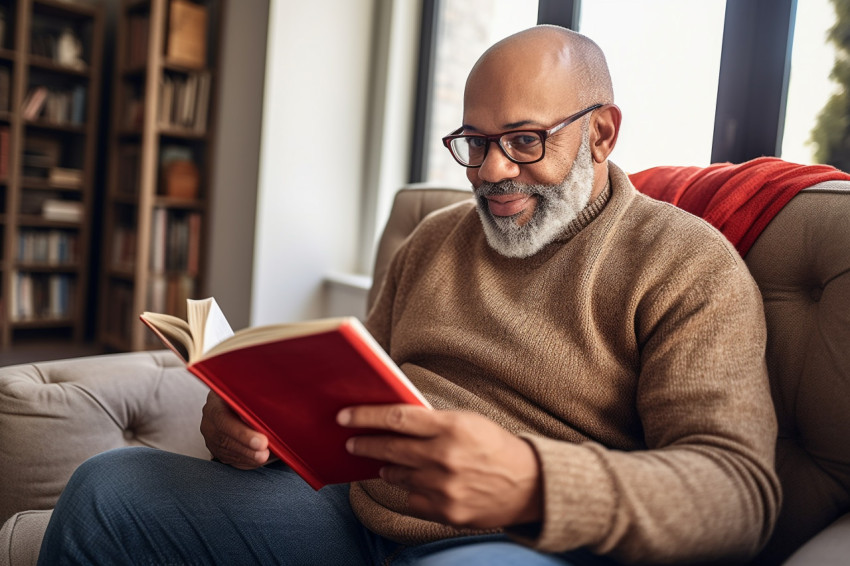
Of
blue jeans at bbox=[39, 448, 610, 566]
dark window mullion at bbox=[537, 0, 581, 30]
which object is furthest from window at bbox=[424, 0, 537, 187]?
blue jeans at bbox=[39, 448, 610, 566]

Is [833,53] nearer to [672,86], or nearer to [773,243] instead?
[672,86]

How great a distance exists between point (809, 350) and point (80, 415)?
3.87ft

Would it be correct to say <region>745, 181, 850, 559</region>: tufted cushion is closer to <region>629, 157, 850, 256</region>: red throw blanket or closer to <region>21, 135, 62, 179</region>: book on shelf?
<region>629, 157, 850, 256</region>: red throw blanket

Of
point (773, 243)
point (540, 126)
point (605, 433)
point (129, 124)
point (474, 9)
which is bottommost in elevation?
point (605, 433)

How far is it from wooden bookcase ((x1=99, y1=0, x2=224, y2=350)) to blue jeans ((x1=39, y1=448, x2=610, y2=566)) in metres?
2.54

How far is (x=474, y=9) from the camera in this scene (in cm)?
264

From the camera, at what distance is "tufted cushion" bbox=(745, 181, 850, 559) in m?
0.90

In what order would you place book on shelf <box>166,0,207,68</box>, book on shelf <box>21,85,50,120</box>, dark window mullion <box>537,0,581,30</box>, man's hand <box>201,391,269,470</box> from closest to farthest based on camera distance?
1. man's hand <box>201,391,269,470</box>
2. dark window mullion <box>537,0,581,30</box>
3. book on shelf <box>166,0,207,68</box>
4. book on shelf <box>21,85,50,120</box>

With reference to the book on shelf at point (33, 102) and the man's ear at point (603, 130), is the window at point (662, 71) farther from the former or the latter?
the book on shelf at point (33, 102)

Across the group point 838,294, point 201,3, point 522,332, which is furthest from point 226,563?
point 201,3

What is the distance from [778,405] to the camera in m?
0.97

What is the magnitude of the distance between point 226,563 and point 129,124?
3227mm

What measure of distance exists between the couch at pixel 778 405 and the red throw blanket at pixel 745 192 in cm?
2

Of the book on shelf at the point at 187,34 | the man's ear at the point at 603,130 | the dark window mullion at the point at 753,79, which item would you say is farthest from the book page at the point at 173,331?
the book on shelf at the point at 187,34
